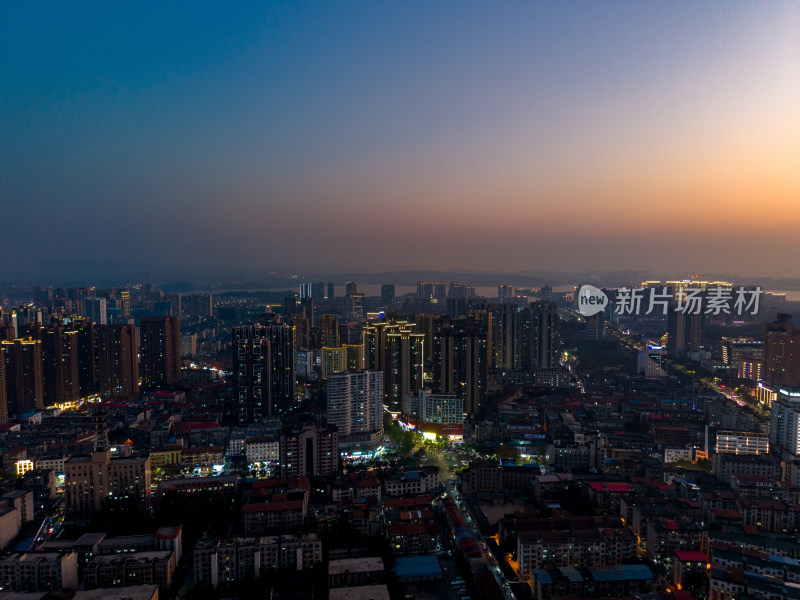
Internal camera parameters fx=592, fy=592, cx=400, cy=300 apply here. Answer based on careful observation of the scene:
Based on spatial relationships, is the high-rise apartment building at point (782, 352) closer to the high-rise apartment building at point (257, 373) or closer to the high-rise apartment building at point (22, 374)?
the high-rise apartment building at point (257, 373)

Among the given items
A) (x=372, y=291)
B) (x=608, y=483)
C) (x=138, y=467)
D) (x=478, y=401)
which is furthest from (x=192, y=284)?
(x=608, y=483)

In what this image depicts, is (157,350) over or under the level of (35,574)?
over

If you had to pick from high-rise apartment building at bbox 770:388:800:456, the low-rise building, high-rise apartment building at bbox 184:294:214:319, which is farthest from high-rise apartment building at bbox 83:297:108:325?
high-rise apartment building at bbox 770:388:800:456

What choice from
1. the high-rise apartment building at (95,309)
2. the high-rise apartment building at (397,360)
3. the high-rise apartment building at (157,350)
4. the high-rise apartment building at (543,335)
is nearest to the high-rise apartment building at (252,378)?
the high-rise apartment building at (397,360)

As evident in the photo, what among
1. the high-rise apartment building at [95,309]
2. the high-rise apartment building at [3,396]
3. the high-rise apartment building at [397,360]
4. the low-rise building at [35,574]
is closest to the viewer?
the low-rise building at [35,574]

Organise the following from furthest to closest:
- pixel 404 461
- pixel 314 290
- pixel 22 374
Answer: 1. pixel 314 290
2. pixel 22 374
3. pixel 404 461

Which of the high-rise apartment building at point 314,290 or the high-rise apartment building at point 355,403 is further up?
the high-rise apartment building at point 314,290

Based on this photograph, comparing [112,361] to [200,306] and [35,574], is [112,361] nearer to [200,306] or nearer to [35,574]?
[35,574]

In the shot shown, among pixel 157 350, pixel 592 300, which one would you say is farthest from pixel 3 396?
pixel 592 300

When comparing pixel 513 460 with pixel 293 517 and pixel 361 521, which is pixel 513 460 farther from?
pixel 293 517
